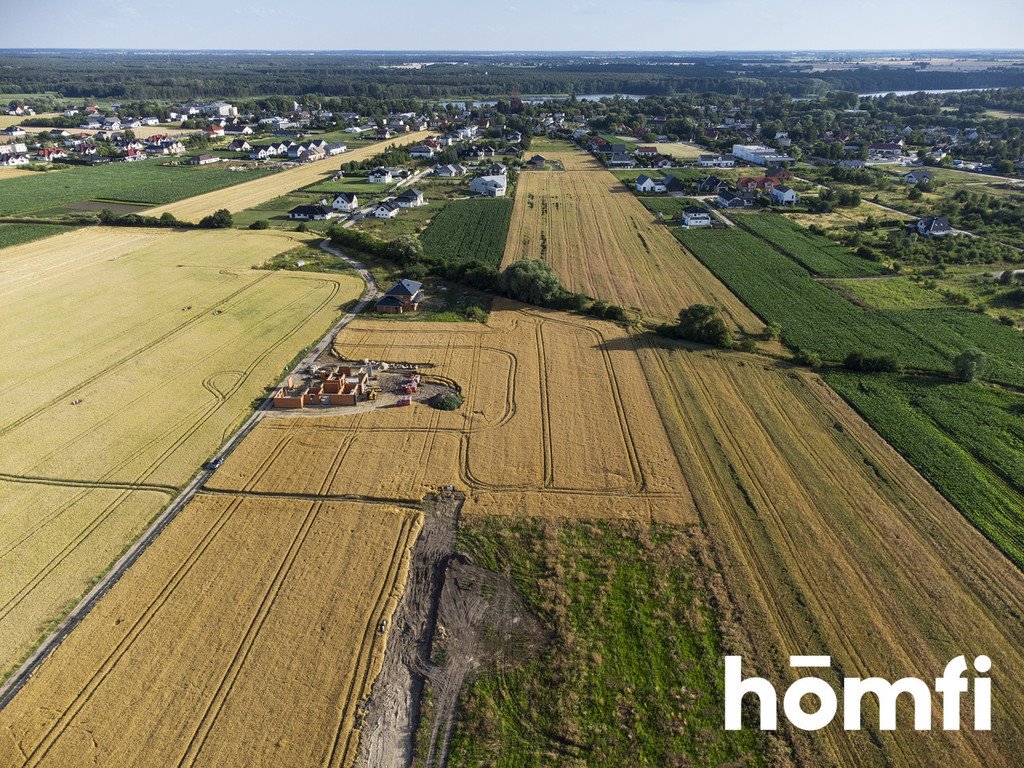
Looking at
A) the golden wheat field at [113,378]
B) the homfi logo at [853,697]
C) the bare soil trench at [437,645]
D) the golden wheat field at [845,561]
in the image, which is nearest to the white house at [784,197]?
the golden wheat field at [845,561]

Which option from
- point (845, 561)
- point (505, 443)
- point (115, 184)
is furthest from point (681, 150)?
point (845, 561)

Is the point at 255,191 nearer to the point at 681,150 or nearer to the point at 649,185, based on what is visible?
the point at 649,185

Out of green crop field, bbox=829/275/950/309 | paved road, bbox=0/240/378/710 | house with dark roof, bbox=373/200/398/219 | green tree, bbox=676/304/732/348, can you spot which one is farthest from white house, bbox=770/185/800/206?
paved road, bbox=0/240/378/710

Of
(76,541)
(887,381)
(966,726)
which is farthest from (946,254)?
(76,541)

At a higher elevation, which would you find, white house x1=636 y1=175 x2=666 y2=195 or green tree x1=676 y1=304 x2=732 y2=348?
white house x1=636 y1=175 x2=666 y2=195

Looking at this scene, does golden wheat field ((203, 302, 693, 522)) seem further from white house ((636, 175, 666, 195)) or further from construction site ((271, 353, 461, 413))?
white house ((636, 175, 666, 195))

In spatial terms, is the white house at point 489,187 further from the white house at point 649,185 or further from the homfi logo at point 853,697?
the homfi logo at point 853,697

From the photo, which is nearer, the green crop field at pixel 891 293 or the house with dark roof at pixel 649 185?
the green crop field at pixel 891 293
